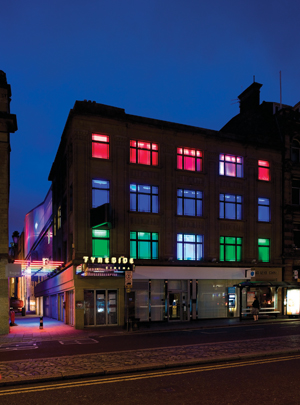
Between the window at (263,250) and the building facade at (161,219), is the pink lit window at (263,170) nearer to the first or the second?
the building facade at (161,219)

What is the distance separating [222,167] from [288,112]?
30.0 ft

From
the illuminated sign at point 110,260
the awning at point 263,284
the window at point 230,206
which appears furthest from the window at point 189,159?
the awning at point 263,284

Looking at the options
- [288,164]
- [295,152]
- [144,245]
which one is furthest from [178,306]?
[295,152]

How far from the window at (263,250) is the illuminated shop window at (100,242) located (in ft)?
44.7

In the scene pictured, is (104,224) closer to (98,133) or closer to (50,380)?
(98,133)

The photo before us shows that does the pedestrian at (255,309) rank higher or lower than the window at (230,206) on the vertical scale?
lower

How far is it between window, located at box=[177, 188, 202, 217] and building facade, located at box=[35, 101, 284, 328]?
0.08 meters

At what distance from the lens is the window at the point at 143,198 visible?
28547 mm

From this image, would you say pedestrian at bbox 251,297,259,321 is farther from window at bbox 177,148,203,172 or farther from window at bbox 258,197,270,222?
window at bbox 177,148,203,172

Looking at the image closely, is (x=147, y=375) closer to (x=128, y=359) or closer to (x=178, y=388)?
(x=178, y=388)

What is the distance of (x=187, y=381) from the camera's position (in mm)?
10070

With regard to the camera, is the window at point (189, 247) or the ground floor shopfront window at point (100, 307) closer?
the ground floor shopfront window at point (100, 307)

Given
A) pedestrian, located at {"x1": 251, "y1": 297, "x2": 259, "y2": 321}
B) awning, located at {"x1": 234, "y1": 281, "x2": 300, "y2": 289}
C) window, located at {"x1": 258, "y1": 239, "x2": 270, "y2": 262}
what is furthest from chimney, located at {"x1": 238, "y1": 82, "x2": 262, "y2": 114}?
pedestrian, located at {"x1": 251, "y1": 297, "x2": 259, "y2": 321}

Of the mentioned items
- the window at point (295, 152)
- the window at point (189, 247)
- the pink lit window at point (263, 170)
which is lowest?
the window at point (189, 247)
